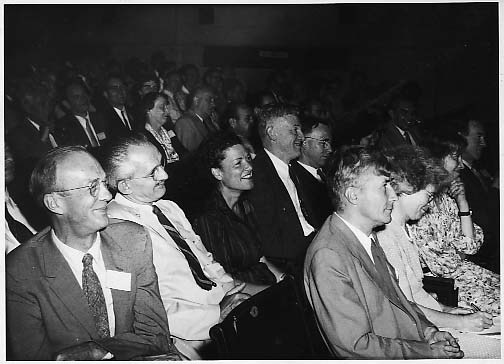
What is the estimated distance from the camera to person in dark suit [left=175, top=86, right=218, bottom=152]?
4250 mm

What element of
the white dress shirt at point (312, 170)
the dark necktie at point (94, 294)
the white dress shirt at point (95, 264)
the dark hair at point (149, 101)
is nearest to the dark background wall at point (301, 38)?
the dark hair at point (149, 101)

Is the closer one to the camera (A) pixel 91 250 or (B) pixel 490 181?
(A) pixel 91 250

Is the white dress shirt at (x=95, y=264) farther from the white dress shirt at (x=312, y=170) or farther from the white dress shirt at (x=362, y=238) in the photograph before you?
the white dress shirt at (x=362, y=238)

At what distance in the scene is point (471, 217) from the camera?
4461 mm

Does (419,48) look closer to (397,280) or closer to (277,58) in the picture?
(277,58)

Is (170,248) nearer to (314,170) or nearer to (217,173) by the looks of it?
(217,173)

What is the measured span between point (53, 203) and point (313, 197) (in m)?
1.42

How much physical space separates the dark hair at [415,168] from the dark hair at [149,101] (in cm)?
131

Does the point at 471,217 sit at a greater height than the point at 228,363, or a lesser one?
greater

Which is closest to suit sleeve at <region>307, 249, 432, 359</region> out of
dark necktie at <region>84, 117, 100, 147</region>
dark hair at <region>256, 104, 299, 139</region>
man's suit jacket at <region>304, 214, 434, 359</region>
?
man's suit jacket at <region>304, 214, 434, 359</region>

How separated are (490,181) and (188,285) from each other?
1837mm

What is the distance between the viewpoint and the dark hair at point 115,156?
415cm

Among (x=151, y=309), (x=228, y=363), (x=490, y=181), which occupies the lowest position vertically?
(x=228, y=363)

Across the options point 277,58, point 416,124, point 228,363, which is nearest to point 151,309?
point 228,363
